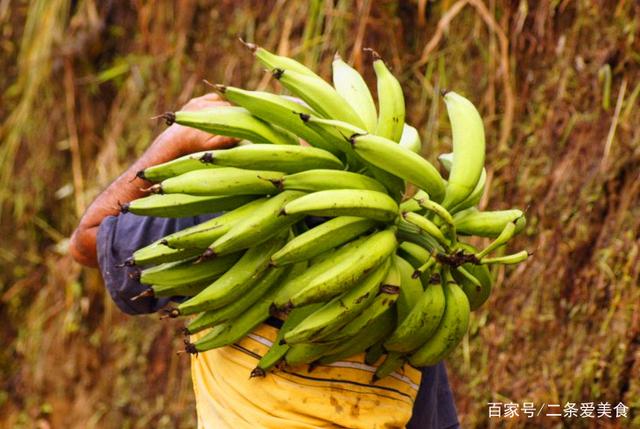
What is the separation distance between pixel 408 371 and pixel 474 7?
256cm

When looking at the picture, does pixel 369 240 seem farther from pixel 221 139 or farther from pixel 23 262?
pixel 23 262

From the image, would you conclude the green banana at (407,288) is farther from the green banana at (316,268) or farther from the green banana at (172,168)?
the green banana at (172,168)

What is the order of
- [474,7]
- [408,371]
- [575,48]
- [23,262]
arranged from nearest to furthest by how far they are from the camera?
1. [408,371]
2. [575,48]
3. [474,7]
4. [23,262]

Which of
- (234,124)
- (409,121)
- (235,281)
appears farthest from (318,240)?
(409,121)

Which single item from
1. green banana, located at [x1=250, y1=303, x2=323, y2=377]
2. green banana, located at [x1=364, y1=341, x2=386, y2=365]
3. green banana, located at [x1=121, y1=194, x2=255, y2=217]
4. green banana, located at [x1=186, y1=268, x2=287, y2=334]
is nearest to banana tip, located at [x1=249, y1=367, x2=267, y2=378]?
green banana, located at [x1=250, y1=303, x2=323, y2=377]

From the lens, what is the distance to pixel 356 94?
8.13ft

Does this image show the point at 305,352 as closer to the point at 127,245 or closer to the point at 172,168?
the point at 172,168

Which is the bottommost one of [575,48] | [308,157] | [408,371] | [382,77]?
[408,371]

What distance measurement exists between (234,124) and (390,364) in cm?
64

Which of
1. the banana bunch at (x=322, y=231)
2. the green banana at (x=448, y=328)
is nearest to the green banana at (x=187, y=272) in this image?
the banana bunch at (x=322, y=231)

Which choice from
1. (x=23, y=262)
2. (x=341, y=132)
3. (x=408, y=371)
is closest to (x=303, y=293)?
(x=341, y=132)

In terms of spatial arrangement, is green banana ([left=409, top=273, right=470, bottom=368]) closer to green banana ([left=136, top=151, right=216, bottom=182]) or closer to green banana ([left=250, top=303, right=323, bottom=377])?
green banana ([left=250, top=303, right=323, bottom=377])

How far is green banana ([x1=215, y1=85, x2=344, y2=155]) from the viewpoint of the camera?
7.47 feet

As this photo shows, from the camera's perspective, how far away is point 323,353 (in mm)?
2348
